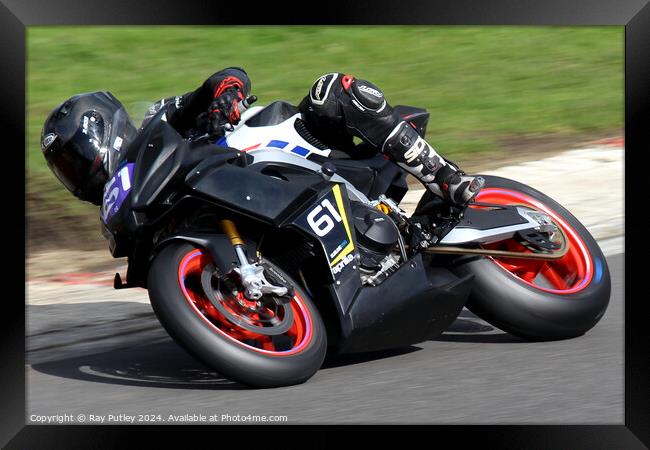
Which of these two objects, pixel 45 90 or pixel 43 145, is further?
pixel 45 90

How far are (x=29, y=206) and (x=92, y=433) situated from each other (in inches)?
188

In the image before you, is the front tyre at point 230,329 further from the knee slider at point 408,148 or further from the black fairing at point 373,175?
the knee slider at point 408,148

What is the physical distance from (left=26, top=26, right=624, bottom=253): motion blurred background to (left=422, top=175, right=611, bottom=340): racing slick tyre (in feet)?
11.3

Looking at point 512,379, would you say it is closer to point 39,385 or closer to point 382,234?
point 382,234

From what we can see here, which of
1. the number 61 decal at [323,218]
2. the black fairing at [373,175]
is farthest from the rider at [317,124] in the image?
the number 61 decal at [323,218]

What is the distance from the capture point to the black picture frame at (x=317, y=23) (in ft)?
14.4

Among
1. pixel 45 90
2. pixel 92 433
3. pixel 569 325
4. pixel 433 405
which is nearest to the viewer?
pixel 92 433

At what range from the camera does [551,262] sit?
6.11m

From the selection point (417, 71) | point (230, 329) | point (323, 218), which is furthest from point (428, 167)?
point (417, 71)

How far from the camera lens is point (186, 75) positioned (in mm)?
11516

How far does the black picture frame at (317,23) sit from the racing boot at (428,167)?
1.01m

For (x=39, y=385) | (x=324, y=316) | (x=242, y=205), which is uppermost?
(x=242, y=205)

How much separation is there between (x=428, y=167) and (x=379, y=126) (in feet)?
1.01

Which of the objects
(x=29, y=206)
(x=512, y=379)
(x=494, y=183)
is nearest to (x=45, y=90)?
(x=29, y=206)
